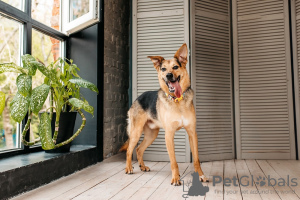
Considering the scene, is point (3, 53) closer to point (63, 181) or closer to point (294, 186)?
point (63, 181)

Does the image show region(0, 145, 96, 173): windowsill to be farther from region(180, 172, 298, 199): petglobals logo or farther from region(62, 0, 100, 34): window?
region(62, 0, 100, 34): window

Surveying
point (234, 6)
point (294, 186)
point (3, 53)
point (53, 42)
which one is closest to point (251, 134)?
point (294, 186)

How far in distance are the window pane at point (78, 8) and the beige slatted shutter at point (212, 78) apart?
1299mm

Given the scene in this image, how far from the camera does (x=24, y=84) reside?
198 centimetres

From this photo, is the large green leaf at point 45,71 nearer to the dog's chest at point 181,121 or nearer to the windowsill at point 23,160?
the windowsill at point 23,160

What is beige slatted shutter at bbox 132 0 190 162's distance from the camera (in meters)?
3.40

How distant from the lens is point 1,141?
2244 millimetres

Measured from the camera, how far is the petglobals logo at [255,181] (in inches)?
85.7

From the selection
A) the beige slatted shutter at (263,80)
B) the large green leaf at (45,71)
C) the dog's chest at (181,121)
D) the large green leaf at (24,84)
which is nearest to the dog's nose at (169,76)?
the dog's chest at (181,121)

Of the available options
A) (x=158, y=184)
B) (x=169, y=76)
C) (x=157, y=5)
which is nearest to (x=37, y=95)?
(x=169, y=76)

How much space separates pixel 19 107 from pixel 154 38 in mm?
2014

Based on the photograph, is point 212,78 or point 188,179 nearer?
point 188,179

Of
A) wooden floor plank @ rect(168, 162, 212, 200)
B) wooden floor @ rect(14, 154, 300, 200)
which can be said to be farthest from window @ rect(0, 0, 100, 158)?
wooden floor plank @ rect(168, 162, 212, 200)

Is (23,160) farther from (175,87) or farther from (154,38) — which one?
(154,38)
